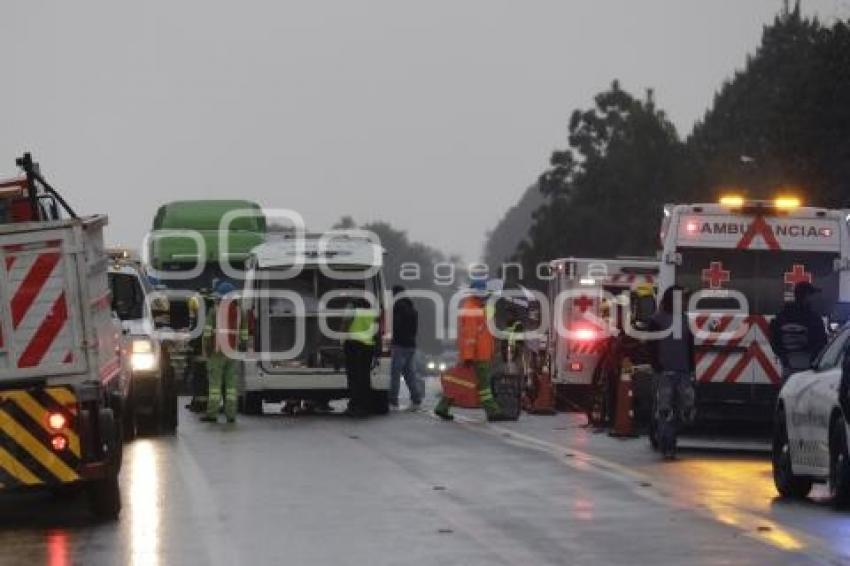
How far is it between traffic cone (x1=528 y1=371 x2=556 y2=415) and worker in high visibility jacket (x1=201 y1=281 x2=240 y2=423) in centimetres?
659

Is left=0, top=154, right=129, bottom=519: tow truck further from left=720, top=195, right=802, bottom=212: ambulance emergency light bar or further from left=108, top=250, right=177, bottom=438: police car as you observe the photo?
left=720, top=195, right=802, bottom=212: ambulance emergency light bar

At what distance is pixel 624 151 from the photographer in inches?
4737

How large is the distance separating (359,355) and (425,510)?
45.8ft

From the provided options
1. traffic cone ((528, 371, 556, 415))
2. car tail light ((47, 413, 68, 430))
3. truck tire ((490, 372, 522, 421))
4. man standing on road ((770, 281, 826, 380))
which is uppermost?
man standing on road ((770, 281, 826, 380))

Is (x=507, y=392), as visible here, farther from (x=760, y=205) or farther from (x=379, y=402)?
(x=760, y=205)

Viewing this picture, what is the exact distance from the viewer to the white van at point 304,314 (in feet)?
101

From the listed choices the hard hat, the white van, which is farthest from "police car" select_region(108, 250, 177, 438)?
the white van

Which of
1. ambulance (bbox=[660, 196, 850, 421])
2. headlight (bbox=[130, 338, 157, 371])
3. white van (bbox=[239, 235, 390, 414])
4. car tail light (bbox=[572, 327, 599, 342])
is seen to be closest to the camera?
ambulance (bbox=[660, 196, 850, 421])

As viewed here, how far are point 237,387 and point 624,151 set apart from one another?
89.7 m

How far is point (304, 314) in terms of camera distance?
3152cm

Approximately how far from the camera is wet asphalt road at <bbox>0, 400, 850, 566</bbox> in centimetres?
1390

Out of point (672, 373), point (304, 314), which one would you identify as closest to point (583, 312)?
point (304, 314)

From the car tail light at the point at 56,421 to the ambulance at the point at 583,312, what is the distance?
19162 millimetres

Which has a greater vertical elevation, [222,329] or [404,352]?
[222,329]
